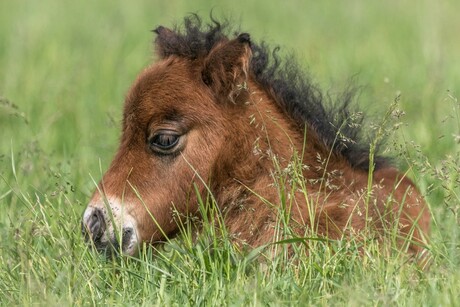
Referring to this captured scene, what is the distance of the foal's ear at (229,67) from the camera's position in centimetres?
541

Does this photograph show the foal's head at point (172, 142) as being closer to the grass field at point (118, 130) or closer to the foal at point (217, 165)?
the foal at point (217, 165)

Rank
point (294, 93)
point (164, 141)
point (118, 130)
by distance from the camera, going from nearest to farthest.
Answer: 1. point (164, 141)
2. point (294, 93)
3. point (118, 130)

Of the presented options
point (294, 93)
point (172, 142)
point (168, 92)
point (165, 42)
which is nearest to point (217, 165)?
point (172, 142)

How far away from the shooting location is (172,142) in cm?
542

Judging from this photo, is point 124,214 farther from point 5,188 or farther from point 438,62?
point 438,62

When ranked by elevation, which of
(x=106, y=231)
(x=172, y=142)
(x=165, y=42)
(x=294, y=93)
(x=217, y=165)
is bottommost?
(x=106, y=231)

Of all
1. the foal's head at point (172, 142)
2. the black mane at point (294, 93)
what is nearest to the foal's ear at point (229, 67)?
the foal's head at point (172, 142)

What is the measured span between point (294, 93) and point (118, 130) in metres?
2.44

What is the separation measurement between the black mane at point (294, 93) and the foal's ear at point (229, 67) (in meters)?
0.15

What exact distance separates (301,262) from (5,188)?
2.44 metres

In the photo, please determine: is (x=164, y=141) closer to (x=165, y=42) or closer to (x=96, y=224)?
(x=96, y=224)

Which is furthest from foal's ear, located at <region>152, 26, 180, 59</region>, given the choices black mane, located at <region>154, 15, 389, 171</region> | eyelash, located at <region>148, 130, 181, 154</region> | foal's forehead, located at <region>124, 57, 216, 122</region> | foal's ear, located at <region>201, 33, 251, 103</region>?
eyelash, located at <region>148, 130, 181, 154</region>

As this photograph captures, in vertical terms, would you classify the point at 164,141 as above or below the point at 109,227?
above

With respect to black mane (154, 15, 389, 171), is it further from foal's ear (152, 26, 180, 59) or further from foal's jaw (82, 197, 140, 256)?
foal's jaw (82, 197, 140, 256)
